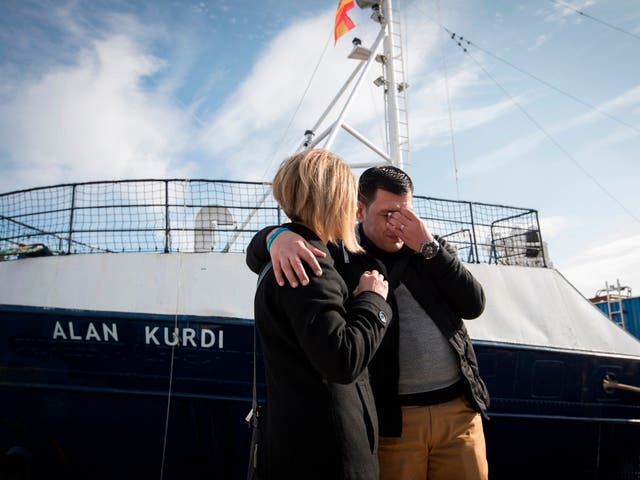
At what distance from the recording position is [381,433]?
1.86 metres

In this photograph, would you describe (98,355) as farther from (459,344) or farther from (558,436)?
(558,436)

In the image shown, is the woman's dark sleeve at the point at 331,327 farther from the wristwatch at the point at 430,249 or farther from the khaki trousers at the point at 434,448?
the khaki trousers at the point at 434,448

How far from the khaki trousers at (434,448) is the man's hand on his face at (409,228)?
710mm

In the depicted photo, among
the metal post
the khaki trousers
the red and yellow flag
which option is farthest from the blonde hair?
the red and yellow flag

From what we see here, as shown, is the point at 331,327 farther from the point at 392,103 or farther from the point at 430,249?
the point at 392,103

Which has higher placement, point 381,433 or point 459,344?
point 459,344

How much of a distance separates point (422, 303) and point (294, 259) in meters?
0.88

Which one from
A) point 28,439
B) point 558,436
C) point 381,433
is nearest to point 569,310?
point 558,436

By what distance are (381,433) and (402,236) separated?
0.84 meters

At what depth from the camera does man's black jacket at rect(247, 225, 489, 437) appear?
6.12ft

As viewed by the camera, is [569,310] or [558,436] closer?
[558,436]

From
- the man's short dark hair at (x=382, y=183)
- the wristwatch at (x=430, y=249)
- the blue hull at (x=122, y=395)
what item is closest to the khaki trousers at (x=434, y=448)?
the wristwatch at (x=430, y=249)

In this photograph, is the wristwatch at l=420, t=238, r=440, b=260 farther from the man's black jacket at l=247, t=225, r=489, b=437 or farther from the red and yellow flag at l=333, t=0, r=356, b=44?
the red and yellow flag at l=333, t=0, r=356, b=44

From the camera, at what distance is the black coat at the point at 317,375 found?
1.28m
